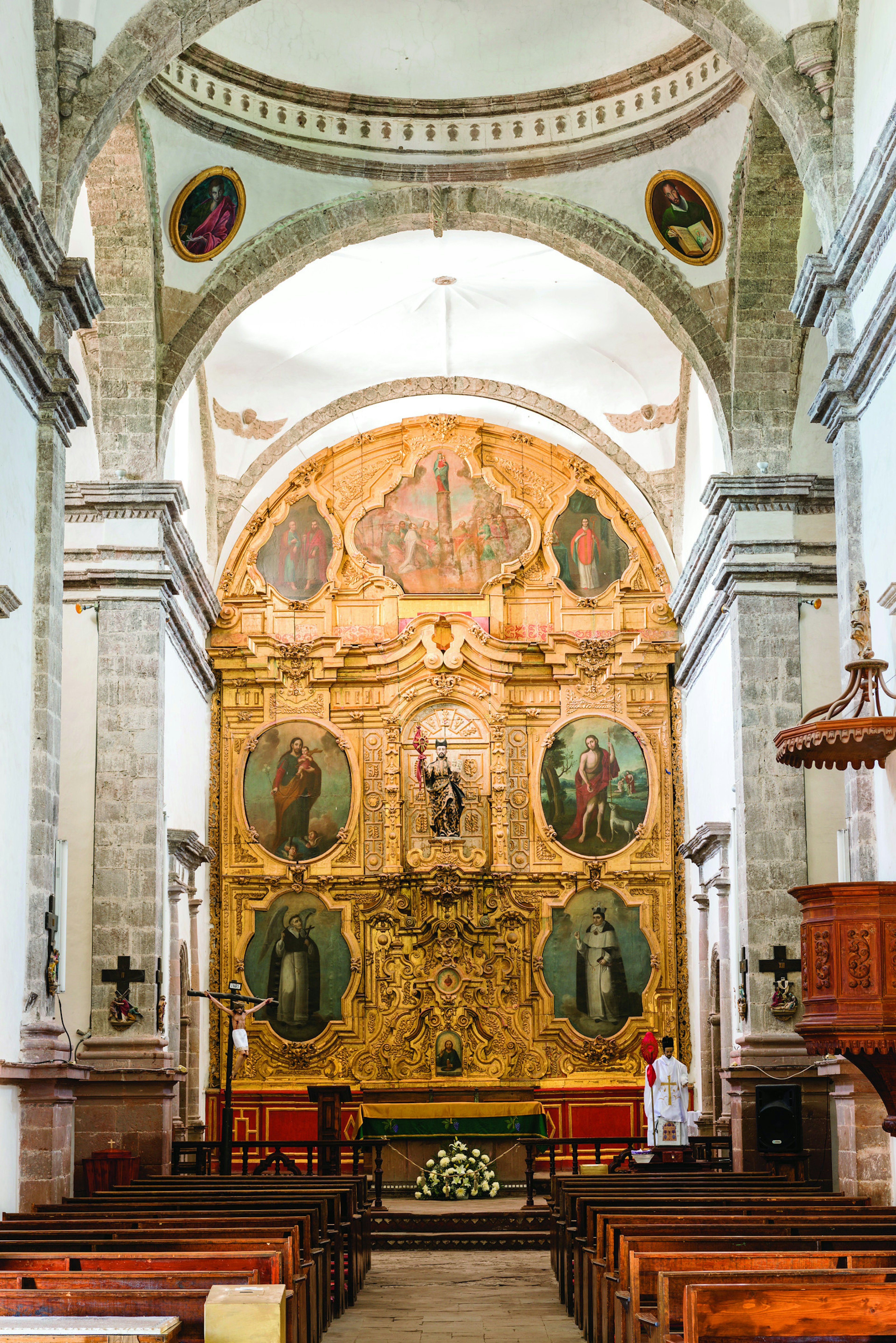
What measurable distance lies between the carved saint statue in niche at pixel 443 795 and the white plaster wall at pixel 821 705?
6510mm

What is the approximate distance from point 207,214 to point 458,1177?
9645 mm

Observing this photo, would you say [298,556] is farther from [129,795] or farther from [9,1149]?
[9,1149]

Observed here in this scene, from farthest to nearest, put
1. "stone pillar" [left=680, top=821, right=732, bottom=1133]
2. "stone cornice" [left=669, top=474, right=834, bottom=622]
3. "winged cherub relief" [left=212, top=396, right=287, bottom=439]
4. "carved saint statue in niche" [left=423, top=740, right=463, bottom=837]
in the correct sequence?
"carved saint statue in niche" [left=423, top=740, right=463, bottom=837] → "winged cherub relief" [left=212, top=396, right=287, bottom=439] → "stone pillar" [left=680, top=821, right=732, bottom=1133] → "stone cornice" [left=669, top=474, right=834, bottom=622]

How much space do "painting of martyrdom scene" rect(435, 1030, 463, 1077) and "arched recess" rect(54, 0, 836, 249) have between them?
38.6 ft

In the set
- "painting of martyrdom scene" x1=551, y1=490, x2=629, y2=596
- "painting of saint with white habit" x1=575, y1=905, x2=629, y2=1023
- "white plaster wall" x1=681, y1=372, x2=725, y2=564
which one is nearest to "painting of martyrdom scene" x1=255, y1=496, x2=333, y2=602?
"painting of martyrdom scene" x1=551, y1=490, x2=629, y2=596

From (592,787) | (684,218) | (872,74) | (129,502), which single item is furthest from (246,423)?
(872,74)

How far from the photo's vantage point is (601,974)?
805 inches

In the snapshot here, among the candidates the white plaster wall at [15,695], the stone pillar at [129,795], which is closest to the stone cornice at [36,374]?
the white plaster wall at [15,695]

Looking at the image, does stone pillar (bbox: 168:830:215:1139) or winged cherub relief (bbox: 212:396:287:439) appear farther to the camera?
winged cherub relief (bbox: 212:396:287:439)

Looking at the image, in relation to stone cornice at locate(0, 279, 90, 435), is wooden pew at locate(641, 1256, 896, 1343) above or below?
below

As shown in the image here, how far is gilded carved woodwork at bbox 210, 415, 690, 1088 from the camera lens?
66.7ft

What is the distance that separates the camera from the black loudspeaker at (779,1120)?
13.8 metres

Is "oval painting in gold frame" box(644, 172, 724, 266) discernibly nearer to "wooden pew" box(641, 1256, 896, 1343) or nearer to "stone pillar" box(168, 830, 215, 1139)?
"stone pillar" box(168, 830, 215, 1139)

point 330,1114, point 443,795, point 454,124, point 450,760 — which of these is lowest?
point 330,1114
